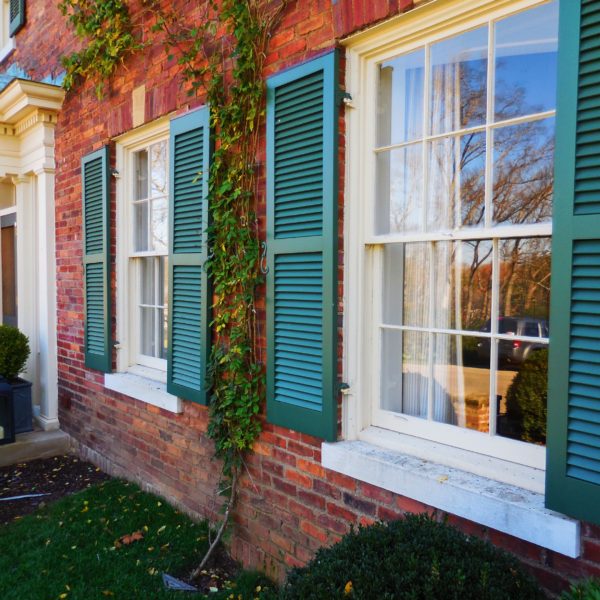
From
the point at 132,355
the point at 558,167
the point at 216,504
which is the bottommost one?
the point at 216,504

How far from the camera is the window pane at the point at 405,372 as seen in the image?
283 cm

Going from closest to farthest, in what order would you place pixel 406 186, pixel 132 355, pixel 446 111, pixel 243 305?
1. pixel 446 111
2. pixel 406 186
3. pixel 243 305
4. pixel 132 355

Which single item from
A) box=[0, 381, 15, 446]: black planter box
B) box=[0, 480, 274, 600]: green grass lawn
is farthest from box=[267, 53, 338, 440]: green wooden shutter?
box=[0, 381, 15, 446]: black planter box

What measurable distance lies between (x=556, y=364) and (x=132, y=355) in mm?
3945

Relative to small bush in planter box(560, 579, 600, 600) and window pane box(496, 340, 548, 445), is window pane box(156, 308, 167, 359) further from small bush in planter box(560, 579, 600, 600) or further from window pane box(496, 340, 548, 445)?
small bush in planter box(560, 579, 600, 600)

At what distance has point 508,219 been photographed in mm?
2439

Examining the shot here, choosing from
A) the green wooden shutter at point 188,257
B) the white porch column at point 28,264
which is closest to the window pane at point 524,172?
the green wooden shutter at point 188,257

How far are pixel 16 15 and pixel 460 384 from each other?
7.13 meters

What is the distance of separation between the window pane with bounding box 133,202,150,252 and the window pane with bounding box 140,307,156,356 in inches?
21.4

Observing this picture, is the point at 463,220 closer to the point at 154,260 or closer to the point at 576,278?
the point at 576,278

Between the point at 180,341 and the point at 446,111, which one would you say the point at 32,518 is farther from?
the point at 446,111

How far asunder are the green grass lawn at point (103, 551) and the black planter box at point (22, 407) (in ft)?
5.20

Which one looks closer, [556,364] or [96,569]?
[556,364]

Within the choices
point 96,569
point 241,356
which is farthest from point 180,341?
point 96,569
